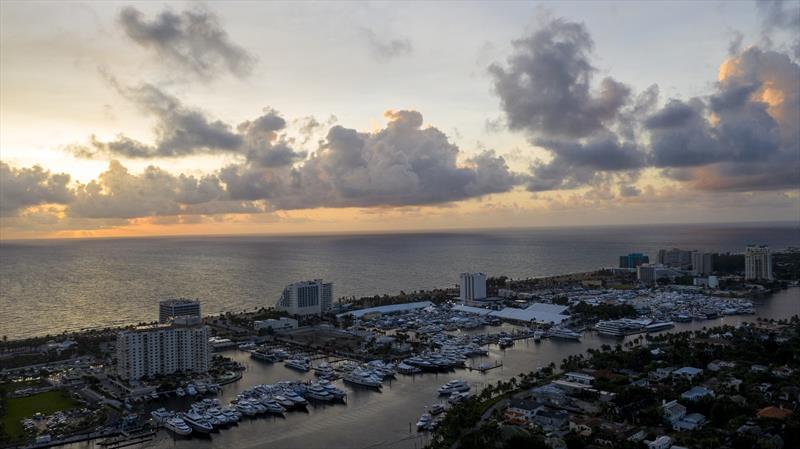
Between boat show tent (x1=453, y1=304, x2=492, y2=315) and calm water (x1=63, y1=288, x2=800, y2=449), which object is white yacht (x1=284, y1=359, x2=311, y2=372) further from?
boat show tent (x1=453, y1=304, x2=492, y2=315)

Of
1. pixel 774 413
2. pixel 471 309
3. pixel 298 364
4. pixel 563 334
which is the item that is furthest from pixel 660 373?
pixel 471 309

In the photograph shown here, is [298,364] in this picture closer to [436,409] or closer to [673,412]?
[436,409]

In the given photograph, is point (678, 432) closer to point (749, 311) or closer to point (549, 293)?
point (749, 311)

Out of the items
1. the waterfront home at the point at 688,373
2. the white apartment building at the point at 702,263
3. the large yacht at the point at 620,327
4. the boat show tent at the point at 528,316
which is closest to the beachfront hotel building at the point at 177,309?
the boat show tent at the point at 528,316

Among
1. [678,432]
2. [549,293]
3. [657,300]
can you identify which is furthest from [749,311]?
[678,432]

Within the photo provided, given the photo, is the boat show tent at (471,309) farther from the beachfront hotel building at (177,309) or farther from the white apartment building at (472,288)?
the beachfront hotel building at (177,309)

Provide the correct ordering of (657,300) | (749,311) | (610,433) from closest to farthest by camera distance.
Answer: (610,433)
(749,311)
(657,300)
